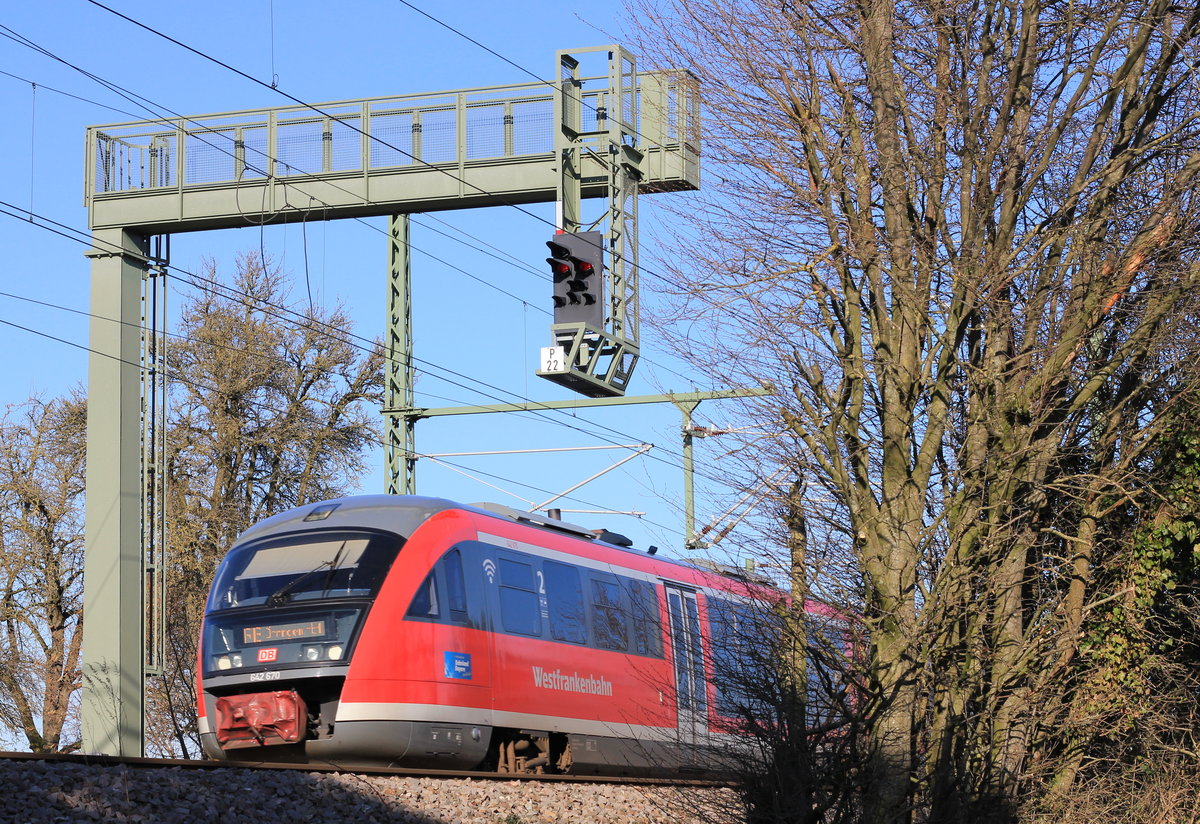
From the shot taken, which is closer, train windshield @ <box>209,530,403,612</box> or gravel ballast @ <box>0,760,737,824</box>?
gravel ballast @ <box>0,760,737,824</box>

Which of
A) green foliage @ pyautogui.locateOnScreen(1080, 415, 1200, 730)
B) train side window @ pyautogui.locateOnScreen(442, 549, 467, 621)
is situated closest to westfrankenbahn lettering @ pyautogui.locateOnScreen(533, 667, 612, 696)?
train side window @ pyautogui.locateOnScreen(442, 549, 467, 621)

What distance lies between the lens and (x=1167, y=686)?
12.5 m

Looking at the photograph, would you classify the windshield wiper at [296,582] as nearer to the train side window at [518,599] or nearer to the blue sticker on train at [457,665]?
the blue sticker on train at [457,665]

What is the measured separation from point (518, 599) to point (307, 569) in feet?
7.96

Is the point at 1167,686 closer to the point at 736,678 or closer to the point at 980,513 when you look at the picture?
the point at 980,513

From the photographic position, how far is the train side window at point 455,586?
16.4 metres

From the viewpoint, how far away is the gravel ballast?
10.2 metres

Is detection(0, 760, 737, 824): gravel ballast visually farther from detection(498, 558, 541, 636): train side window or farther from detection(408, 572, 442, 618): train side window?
detection(498, 558, 541, 636): train side window

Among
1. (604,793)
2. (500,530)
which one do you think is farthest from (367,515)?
(604,793)

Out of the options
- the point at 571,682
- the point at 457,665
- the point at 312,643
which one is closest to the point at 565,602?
the point at 571,682

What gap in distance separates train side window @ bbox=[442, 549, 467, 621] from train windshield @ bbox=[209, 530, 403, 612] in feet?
2.09

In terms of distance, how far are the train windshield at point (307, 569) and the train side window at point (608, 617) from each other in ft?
12.1

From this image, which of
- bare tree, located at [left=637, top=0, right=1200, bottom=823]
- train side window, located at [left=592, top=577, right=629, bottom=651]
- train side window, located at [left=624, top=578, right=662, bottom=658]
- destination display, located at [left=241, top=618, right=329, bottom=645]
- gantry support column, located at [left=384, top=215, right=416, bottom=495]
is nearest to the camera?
bare tree, located at [left=637, top=0, right=1200, bottom=823]

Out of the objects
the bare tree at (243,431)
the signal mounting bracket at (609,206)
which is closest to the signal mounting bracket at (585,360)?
the signal mounting bracket at (609,206)
